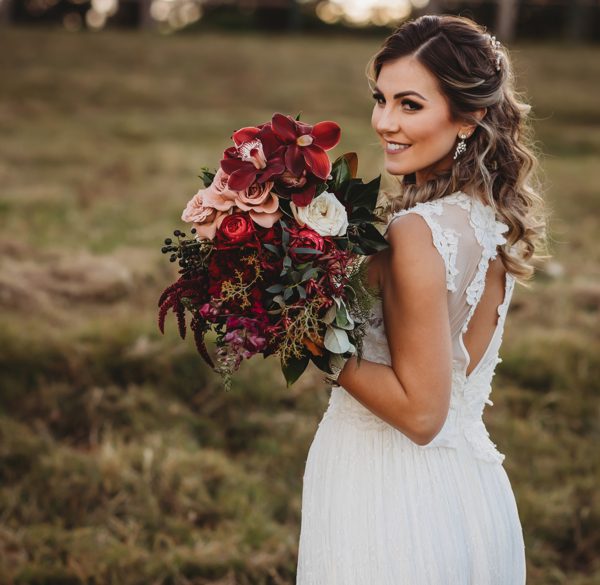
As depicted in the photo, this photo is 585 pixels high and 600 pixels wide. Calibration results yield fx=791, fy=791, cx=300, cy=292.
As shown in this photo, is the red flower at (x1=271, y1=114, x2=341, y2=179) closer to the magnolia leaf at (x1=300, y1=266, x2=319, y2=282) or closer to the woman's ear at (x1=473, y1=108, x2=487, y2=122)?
the magnolia leaf at (x1=300, y1=266, x2=319, y2=282)

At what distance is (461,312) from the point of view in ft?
6.81

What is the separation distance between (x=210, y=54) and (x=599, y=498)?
49.1 ft

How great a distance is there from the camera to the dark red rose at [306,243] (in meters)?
1.88

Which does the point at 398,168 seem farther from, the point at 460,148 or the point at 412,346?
the point at 412,346

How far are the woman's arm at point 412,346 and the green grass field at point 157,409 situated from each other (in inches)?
53.6

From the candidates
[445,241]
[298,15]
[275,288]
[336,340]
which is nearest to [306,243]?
[275,288]

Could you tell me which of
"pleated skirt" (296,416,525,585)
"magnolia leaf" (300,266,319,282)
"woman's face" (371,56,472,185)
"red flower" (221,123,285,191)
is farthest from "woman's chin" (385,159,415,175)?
"pleated skirt" (296,416,525,585)

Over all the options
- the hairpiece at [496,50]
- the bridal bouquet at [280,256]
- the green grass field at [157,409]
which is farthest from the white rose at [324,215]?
the green grass field at [157,409]

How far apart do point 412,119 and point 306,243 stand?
1.59 feet

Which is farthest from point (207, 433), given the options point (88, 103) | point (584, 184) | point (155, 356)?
point (88, 103)

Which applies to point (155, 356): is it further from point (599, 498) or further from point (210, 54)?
point (210, 54)

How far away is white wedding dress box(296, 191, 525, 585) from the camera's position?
82.5 inches

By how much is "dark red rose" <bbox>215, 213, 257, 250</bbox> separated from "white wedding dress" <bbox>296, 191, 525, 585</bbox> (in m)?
0.40

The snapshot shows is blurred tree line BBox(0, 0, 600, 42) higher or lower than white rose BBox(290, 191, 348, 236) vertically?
lower
